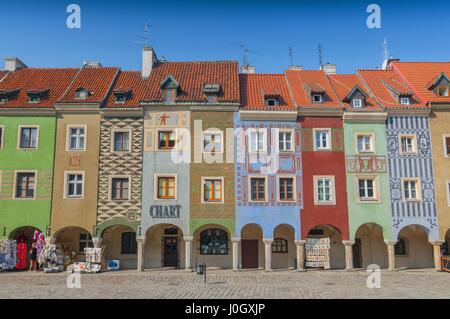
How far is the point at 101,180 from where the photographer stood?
89.1ft

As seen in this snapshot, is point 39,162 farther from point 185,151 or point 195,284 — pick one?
point 195,284

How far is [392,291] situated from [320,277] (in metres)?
5.25

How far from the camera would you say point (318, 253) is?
89.6 feet

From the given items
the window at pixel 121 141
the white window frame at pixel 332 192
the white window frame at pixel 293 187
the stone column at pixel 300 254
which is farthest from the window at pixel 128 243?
the white window frame at pixel 332 192

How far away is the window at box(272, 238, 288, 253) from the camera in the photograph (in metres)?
28.9

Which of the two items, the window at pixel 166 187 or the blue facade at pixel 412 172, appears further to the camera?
the window at pixel 166 187

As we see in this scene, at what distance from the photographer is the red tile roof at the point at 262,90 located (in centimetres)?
2852

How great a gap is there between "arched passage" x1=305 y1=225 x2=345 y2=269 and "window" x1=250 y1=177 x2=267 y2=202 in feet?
13.5

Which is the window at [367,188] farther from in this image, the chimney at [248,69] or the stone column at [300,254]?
the chimney at [248,69]

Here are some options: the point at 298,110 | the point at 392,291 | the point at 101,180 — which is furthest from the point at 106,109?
the point at 392,291

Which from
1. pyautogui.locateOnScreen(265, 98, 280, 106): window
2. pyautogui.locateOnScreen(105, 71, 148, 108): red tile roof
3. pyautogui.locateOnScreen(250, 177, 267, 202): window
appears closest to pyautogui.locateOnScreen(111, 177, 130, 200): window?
pyautogui.locateOnScreen(105, 71, 148, 108): red tile roof

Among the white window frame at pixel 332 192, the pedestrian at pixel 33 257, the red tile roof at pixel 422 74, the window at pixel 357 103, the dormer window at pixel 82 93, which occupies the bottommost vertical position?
the pedestrian at pixel 33 257

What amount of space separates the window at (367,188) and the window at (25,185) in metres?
20.4

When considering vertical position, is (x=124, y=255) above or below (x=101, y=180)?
below
